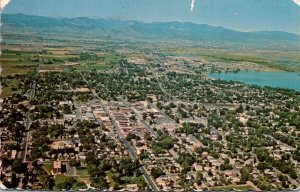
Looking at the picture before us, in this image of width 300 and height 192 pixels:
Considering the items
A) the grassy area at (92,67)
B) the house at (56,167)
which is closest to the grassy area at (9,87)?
the house at (56,167)

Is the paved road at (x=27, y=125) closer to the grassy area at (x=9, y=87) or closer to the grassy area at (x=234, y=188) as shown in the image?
the grassy area at (x=9, y=87)

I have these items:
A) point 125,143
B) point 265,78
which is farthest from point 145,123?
point 265,78

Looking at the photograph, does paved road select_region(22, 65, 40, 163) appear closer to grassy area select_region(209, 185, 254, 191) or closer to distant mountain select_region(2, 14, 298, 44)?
distant mountain select_region(2, 14, 298, 44)

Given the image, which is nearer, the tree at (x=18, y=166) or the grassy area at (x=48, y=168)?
the tree at (x=18, y=166)

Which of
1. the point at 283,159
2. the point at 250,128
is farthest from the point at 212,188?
the point at 250,128

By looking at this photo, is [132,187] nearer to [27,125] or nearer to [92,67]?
[27,125]
